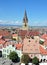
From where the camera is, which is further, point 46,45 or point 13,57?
point 46,45

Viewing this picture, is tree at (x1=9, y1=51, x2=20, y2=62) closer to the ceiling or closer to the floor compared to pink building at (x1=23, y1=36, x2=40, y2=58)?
closer to the floor

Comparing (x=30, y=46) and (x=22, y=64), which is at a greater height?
(x=30, y=46)

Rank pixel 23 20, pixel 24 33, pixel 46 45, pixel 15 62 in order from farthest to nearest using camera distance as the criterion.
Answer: pixel 23 20
pixel 24 33
pixel 46 45
pixel 15 62

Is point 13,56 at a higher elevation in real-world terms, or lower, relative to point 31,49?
lower

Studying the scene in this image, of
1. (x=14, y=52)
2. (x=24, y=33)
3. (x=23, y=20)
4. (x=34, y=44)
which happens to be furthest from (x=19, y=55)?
(x=23, y=20)

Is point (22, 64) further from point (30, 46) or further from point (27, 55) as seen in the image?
point (30, 46)

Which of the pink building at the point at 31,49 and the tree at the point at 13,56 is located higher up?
the pink building at the point at 31,49

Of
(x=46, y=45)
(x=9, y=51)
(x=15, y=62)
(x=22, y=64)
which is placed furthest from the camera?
(x=46, y=45)

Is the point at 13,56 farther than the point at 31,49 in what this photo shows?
No

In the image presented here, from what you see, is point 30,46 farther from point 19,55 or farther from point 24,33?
point 24,33
